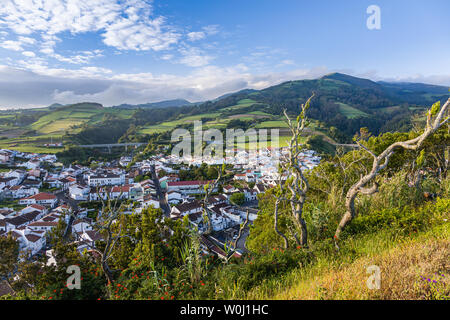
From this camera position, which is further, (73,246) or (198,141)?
(198,141)

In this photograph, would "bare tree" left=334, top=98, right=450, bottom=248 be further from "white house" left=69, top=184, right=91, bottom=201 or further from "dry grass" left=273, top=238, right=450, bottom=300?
"white house" left=69, top=184, right=91, bottom=201

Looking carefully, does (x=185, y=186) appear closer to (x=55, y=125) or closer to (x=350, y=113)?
(x=55, y=125)

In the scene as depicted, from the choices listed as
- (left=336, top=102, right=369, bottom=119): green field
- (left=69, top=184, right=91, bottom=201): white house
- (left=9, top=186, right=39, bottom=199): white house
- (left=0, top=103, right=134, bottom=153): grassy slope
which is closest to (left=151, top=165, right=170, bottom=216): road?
(left=69, top=184, right=91, bottom=201): white house

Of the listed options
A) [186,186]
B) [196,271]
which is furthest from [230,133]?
[196,271]

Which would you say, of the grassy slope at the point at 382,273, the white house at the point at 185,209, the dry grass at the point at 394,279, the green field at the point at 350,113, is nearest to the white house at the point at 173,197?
the white house at the point at 185,209

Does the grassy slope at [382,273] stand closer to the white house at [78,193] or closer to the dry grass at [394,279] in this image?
the dry grass at [394,279]
